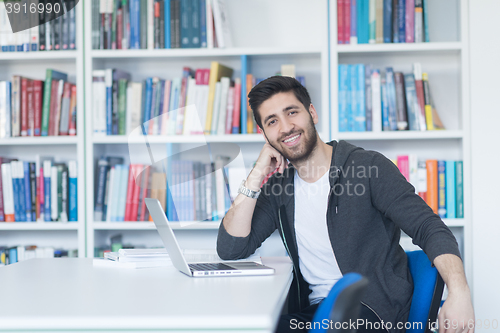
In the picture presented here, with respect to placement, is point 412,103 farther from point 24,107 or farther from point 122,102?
point 24,107

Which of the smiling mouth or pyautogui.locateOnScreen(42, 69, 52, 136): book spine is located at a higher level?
pyautogui.locateOnScreen(42, 69, 52, 136): book spine

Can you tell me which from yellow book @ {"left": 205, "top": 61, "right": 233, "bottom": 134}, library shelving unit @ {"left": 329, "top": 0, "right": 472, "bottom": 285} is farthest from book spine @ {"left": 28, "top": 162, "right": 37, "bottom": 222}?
library shelving unit @ {"left": 329, "top": 0, "right": 472, "bottom": 285}

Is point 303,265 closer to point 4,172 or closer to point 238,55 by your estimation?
point 238,55

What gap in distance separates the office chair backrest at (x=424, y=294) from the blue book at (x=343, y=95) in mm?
997

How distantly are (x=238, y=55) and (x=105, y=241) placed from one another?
1.27 m

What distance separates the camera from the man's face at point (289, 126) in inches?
64.9

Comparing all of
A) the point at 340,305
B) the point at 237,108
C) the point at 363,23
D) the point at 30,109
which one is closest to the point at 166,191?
the point at 237,108

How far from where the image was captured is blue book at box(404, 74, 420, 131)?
2.29 meters

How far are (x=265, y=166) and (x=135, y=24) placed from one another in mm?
1218

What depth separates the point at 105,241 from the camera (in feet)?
8.37

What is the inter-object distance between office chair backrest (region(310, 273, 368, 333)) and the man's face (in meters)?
0.89

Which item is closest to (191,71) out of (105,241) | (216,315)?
(105,241)

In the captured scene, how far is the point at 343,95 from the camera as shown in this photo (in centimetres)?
229

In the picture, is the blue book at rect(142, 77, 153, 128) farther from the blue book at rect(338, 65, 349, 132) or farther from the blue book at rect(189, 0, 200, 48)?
the blue book at rect(338, 65, 349, 132)
